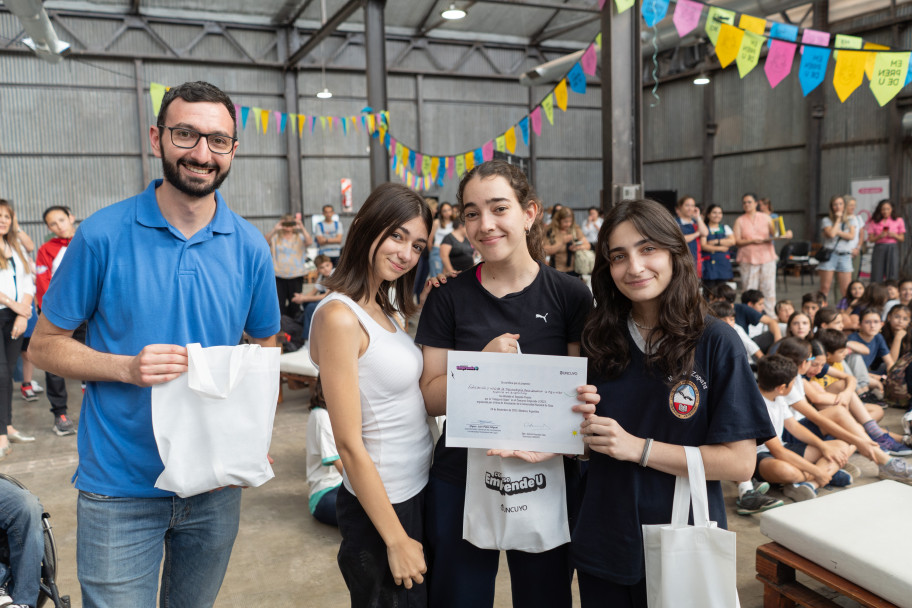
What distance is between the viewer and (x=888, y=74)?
15.4 feet

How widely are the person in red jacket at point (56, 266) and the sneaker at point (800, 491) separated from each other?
4.74 metres

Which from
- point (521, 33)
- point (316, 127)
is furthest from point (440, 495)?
point (521, 33)

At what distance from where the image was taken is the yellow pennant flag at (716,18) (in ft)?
15.9

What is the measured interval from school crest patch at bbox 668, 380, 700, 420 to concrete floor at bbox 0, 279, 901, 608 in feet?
5.01

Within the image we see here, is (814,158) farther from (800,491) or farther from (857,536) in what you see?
(857,536)

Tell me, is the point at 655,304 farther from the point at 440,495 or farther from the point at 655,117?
the point at 655,117

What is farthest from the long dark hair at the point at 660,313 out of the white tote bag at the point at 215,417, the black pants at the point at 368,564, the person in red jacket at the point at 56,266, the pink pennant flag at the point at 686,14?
the person in red jacket at the point at 56,266

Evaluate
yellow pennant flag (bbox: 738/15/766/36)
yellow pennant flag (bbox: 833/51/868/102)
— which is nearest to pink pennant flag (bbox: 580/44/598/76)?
yellow pennant flag (bbox: 738/15/766/36)

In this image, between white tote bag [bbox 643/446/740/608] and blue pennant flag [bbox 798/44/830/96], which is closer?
white tote bag [bbox 643/446/740/608]

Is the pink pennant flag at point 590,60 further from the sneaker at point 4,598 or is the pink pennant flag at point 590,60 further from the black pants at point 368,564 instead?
the sneaker at point 4,598

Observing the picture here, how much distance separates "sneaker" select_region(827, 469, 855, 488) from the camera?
3.64 metres

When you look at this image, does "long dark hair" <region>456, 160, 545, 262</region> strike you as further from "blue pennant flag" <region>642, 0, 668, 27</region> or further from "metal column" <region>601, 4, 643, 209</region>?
"blue pennant flag" <region>642, 0, 668, 27</region>

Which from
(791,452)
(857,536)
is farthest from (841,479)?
(857,536)

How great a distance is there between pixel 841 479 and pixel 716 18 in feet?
10.9
